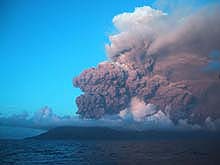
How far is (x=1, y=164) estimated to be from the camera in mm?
128125

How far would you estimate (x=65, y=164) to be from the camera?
132 metres

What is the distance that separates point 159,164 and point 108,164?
19.3 meters

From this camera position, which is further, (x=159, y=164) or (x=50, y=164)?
(x=50, y=164)

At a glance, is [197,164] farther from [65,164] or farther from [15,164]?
[15,164]

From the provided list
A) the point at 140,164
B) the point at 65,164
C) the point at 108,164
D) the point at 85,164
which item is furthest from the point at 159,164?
the point at 65,164

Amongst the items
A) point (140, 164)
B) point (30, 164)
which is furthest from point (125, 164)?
point (30, 164)

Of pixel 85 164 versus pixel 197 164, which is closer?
pixel 197 164

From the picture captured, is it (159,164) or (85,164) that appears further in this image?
(85,164)

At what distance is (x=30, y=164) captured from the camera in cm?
13300

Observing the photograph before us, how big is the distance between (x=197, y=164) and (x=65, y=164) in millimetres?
53110

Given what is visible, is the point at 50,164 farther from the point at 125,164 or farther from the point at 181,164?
the point at 181,164

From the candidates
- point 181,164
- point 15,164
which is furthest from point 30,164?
point 181,164

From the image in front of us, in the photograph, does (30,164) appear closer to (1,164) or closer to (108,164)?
(1,164)

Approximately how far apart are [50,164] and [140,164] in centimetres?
3926
